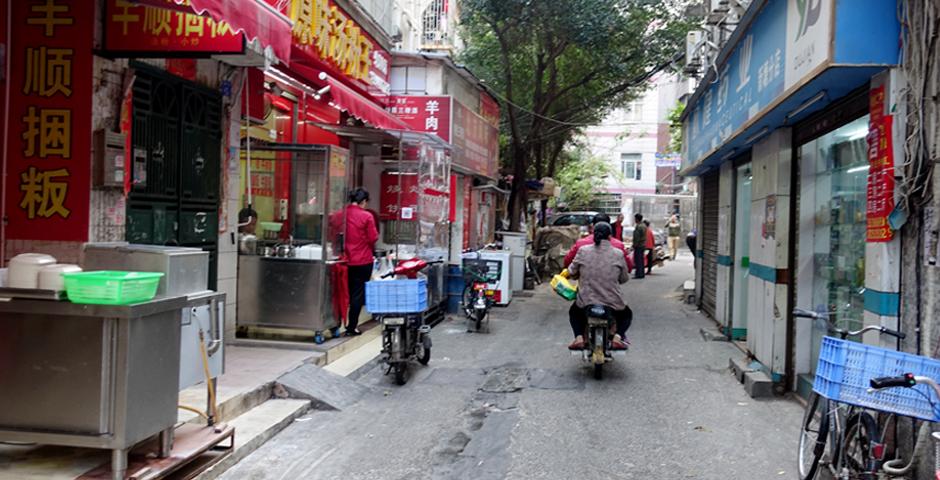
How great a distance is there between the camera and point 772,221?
763 cm

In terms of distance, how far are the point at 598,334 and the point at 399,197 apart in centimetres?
416

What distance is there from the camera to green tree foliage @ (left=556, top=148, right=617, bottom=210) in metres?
38.0

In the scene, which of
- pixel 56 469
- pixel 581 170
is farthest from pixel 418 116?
pixel 581 170

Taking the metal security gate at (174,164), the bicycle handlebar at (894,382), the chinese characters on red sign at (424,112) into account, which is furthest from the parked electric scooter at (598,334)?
the chinese characters on red sign at (424,112)

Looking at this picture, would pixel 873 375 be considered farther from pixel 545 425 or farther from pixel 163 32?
pixel 163 32

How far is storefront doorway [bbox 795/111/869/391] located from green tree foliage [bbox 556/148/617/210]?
29.7m

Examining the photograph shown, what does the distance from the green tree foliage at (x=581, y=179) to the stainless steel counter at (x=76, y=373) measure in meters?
33.4

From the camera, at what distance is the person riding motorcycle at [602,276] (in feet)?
26.3

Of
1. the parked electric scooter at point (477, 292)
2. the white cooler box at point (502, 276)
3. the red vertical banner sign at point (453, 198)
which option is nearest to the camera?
the parked electric scooter at point (477, 292)

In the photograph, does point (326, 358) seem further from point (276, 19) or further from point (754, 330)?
point (754, 330)

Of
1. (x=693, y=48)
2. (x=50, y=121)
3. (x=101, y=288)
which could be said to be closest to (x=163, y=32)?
(x=50, y=121)

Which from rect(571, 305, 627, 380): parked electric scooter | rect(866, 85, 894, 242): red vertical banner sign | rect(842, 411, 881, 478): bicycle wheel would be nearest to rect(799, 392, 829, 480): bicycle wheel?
rect(842, 411, 881, 478): bicycle wheel

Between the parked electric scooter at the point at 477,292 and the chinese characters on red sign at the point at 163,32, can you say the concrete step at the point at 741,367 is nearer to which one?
the parked electric scooter at the point at 477,292

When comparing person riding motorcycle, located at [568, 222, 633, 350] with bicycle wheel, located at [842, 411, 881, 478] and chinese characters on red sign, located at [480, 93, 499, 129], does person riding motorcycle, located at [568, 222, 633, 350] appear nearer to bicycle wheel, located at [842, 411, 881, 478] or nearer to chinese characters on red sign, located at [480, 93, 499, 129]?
bicycle wheel, located at [842, 411, 881, 478]
